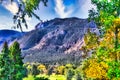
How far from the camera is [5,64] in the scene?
8931 cm

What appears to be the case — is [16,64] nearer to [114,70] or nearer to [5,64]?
[5,64]

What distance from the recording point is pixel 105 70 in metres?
37.6

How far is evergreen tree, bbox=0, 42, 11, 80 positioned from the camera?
87.0 m

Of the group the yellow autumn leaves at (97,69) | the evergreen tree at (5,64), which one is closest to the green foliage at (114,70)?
the yellow autumn leaves at (97,69)

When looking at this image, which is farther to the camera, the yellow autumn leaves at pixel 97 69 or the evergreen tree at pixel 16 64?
the evergreen tree at pixel 16 64

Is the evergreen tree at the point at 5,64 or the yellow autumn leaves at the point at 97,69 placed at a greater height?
the evergreen tree at the point at 5,64

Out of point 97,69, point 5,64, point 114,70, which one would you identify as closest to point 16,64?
point 5,64

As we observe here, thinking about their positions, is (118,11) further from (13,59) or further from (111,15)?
(13,59)

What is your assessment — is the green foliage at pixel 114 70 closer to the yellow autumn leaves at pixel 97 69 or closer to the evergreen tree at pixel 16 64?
the yellow autumn leaves at pixel 97 69

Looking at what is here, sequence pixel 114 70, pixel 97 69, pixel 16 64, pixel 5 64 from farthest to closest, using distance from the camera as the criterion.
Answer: pixel 16 64
pixel 5 64
pixel 97 69
pixel 114 70

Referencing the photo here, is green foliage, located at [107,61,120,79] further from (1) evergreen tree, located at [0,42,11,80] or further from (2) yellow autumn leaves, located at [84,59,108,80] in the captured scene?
(1) evergreen tree, located at [0,42,11,80]

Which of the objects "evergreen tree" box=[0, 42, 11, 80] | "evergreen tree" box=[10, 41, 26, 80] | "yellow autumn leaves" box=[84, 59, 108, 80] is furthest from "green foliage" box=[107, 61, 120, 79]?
"evergreen tree" box=[10, 41, 26, 80]

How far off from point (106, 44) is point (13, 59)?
60653 millimetres

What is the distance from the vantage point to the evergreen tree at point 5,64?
285 feet
